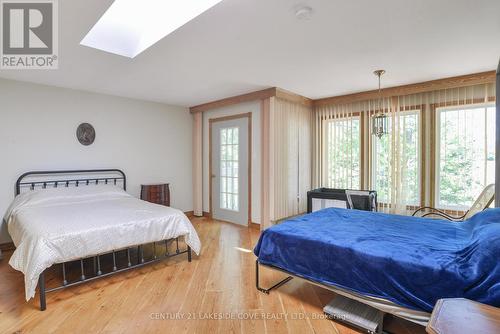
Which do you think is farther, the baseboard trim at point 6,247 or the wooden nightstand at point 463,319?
the baseboard trim at point 6,247

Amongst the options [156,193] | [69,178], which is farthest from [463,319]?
[69,178]

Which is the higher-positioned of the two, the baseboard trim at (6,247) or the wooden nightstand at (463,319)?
the wooden nightstand at (463,319)

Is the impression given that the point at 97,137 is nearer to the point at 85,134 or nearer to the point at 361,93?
the point at 85,134

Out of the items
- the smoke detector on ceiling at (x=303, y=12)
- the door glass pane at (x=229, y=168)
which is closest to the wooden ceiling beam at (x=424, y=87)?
the door glass pane at (x=229, y=168)

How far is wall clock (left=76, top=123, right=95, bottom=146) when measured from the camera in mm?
4188

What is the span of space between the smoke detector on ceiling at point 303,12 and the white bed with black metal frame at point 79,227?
91.2 inches

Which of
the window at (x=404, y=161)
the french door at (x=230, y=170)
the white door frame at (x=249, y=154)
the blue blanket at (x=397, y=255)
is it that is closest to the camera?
the blue blanket at (x=397, y=255)

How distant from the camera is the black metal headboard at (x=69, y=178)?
3746 millimetres

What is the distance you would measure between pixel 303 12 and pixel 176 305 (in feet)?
8.34

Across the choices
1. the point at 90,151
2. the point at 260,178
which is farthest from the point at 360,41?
the point at 90,151

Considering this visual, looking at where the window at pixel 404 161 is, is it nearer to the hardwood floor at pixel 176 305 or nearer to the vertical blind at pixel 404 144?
the vertical blind at pixel 404 144

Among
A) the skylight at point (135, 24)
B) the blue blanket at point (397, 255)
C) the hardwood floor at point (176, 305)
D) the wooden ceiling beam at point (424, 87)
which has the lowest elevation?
the hardwood floor at point (176, 305)

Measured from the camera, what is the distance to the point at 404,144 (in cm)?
407

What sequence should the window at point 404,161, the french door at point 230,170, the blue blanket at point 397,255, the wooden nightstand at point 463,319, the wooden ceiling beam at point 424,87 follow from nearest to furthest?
1. the wooden nightstand at point 463,319
2. the blue blanket at point 397,255
3. the wooden ceiling beam at point 424,87
4. the window at point 404,161
5. the french door at point 230,170
